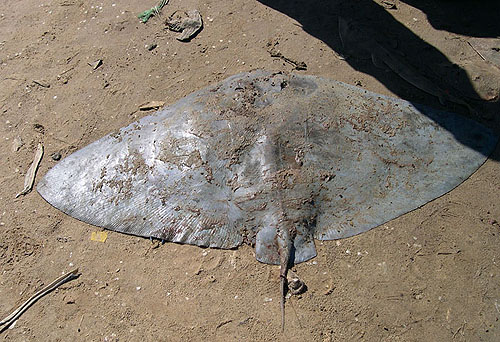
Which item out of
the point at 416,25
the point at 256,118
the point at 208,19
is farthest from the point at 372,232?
the point at 208,19

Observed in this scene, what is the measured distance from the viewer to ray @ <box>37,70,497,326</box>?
3225mm

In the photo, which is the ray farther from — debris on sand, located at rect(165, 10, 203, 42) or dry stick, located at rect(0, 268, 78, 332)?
debris on sand, located at rect(165, 10, 203, 42)

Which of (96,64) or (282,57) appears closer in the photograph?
(282,57)

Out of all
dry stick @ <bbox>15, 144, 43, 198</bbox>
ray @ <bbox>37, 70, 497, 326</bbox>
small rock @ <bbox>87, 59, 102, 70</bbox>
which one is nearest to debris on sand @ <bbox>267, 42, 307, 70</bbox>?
ray @ <bbox>37, 70, 497, 326</bbox>

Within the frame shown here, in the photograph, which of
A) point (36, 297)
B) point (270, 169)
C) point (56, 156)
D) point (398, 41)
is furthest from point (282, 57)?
point (36, 297)

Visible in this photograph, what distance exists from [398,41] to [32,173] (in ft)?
15.1

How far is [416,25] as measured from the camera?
5137 mm

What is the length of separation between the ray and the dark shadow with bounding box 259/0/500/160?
1.84 feet

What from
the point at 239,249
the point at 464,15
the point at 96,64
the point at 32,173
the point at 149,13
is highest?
the point at 149,13

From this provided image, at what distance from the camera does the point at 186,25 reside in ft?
18.0

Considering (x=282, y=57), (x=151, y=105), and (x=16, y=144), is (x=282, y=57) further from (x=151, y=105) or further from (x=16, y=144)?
(x=16, y=144)

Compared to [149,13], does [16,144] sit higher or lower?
lower

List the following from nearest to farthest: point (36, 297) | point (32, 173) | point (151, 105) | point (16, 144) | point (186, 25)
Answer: point (36, 297) < point (32, 173) < point (16, 144) < point (151, 105) < point (186, 25)

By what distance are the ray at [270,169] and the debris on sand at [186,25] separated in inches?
77.0
